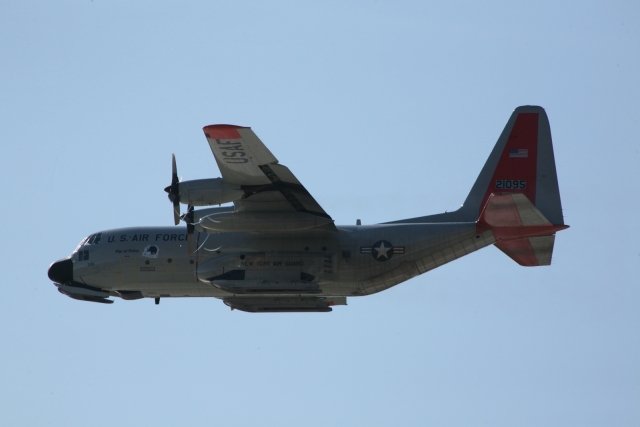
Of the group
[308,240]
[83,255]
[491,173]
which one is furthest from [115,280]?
[491,173]

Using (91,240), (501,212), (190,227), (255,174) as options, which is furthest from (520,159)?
(91,240)

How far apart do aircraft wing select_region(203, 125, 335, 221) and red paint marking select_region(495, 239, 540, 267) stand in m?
4.88

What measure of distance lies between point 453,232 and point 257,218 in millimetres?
5057

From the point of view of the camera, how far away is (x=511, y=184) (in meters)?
29.4

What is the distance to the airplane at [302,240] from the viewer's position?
91.2ft

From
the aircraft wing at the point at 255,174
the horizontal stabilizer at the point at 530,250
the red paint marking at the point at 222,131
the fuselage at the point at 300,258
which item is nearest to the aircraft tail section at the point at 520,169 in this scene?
the horizontal stabilizer at the point at 530,250

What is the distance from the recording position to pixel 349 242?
29156mm

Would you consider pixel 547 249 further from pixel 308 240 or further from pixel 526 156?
pixel 308 240

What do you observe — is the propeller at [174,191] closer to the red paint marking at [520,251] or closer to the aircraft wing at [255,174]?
the aircraft wing at [255,174]

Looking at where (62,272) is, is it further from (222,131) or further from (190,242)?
(222,131)

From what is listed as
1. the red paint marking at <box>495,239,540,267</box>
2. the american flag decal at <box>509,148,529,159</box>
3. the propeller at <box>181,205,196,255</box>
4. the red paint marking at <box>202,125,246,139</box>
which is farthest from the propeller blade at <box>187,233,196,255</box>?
the american flag decal at <box>509,148,529,159</box>

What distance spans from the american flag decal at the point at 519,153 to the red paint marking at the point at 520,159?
53 millimetres

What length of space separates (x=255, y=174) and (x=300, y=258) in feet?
10.5

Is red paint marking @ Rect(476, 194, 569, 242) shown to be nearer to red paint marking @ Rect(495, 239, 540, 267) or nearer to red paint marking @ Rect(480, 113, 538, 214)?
red paint marking @ Rect(495, 239, 540, 267)
